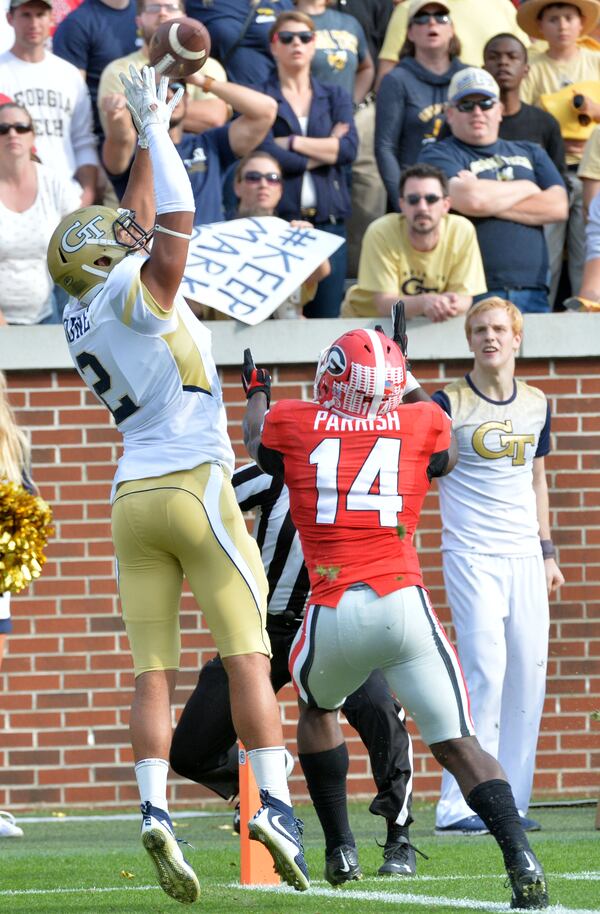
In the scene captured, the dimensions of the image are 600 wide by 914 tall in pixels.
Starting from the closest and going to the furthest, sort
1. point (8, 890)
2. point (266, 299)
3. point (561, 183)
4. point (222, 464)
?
point (222, 464) → point (8, 890) → point (266, 299) → point (561, 183)

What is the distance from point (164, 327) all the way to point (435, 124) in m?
5.40

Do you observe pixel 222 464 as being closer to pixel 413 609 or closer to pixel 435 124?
pixel 413 609

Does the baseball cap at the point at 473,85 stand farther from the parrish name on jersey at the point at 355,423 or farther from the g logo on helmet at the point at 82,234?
the parrish name on jersey at the point at 355,423

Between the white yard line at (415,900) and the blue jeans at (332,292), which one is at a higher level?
the blue jeans at (332,292)

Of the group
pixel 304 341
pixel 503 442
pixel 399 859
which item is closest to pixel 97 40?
pixel 304 341

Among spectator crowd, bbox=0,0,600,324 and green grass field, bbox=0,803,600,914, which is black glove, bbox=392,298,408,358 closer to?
green grass field, bbox=0,803,600,914

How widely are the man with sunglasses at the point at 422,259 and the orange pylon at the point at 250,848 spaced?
3690 mm

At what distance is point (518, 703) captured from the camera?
24.3 feet

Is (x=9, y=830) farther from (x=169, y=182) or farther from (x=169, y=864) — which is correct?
(x=169, y=182)

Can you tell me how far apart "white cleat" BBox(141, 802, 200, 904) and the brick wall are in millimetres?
3823

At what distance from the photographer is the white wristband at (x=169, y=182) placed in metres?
4.79

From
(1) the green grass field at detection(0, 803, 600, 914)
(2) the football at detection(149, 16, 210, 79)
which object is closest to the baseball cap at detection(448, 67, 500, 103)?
(2) the football at detection(149, 16, 210, 79)

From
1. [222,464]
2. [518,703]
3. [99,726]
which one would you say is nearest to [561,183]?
[518,703]

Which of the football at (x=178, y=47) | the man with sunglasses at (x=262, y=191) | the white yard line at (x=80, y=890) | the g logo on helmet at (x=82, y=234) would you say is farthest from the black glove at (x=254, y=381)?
the man with sunglasses at (x=262, y=191)
